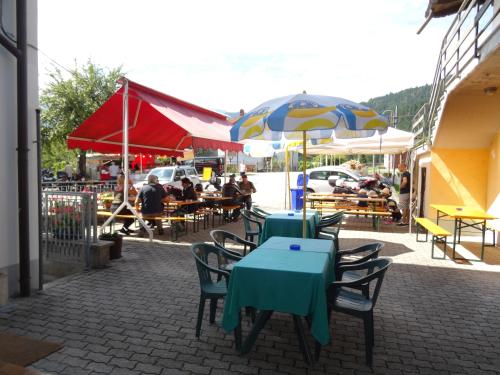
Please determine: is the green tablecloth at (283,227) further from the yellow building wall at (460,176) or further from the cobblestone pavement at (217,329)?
the yellow building wall at (460,176)

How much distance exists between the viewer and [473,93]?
751cm

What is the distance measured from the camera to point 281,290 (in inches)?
123

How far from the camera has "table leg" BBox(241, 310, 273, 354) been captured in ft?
10.9

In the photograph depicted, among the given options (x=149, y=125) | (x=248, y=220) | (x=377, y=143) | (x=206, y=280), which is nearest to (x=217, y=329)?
(x=206, y=280)

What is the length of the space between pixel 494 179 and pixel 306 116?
6.70m

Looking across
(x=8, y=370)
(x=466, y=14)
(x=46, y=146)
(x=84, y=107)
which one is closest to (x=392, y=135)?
(x=466, y=14)

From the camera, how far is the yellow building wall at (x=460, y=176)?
30.7 ft

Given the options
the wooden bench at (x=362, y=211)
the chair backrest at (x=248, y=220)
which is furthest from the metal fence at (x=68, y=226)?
the wooden bench at (x=362, y=211)

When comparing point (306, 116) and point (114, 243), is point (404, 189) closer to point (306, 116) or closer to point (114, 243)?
point (306, 116)

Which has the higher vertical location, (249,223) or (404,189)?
(404,189)

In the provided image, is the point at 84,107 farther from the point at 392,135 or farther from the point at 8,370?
the point at 8,370

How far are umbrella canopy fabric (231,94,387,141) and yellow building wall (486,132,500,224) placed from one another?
5245 millimetres

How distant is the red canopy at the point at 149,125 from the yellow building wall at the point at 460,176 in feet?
17.9

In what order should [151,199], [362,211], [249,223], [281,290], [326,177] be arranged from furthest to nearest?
[326,177]
[362,211]
[151,199]
[249,223]
[281,290]
